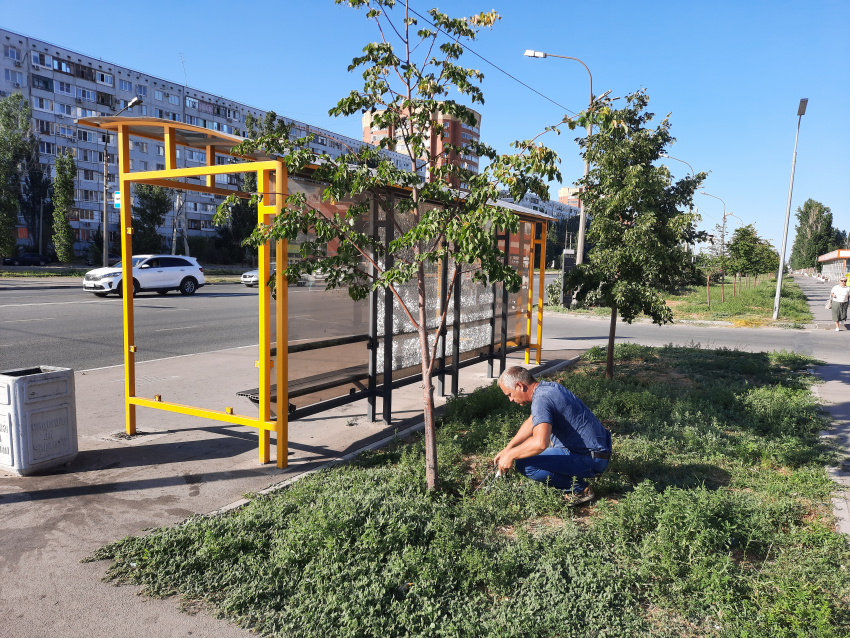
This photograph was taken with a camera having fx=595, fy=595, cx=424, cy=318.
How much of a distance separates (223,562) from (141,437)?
303 centimetres

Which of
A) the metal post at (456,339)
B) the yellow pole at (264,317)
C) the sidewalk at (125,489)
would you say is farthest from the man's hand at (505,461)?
the metal post at (456,339)

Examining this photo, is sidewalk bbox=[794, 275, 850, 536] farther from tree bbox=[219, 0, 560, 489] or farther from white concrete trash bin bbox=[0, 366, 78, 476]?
white concrete trash bin bbox=[0, 366, 78, 476]

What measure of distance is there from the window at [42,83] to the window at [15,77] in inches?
37.6

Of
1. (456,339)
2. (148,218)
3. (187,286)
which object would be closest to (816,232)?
(148,218)

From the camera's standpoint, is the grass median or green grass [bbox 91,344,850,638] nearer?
green grass [bbox 91,344,850,638]

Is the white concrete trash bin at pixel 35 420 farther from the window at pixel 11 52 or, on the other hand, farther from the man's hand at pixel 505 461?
the window at pixel 11 52

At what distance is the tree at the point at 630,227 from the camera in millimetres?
7883

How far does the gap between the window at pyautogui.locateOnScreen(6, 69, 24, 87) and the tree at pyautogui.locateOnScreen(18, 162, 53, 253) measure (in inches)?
285

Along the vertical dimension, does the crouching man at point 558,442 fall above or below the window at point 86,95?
below

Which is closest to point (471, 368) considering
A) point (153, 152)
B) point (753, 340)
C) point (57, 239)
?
point (753, 340)

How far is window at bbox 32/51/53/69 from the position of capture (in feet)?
176

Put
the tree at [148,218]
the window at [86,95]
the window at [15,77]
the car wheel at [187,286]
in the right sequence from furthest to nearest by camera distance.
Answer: the window at [86,95], the window at [15,77], the tree at [148,218], the car wheel at [187,286]

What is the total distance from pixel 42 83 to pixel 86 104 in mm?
4174

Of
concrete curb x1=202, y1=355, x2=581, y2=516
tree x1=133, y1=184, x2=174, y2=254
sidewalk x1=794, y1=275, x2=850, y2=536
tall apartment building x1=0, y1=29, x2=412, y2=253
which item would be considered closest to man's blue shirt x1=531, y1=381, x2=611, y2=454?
sidewalk x1=794, y1=275, x2=850, y2=536
